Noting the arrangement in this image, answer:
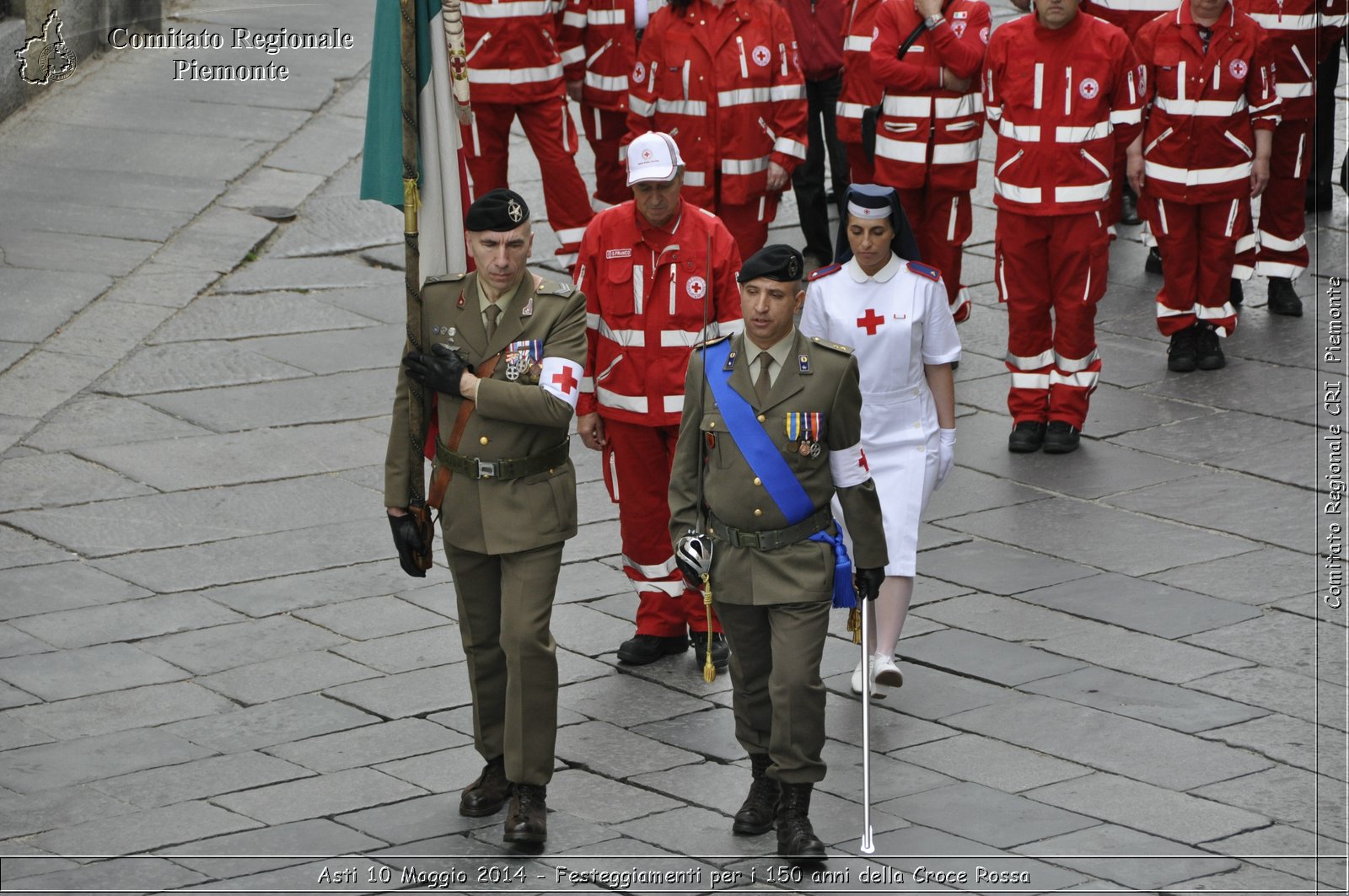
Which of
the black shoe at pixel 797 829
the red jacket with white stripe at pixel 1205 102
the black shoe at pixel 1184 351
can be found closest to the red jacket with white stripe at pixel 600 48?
the red jacket with white stripe at pixel 1205 102

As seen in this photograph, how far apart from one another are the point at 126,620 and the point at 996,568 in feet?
12.5

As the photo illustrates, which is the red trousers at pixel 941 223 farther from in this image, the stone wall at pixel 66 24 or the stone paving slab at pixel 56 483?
the stone wall at pixel 66 24

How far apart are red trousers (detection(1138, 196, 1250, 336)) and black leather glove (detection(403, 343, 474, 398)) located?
227 inches

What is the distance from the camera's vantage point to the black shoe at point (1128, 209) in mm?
13930

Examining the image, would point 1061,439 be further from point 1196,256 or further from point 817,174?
point 817,174

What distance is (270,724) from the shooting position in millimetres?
7484

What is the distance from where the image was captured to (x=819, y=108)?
42.6ft

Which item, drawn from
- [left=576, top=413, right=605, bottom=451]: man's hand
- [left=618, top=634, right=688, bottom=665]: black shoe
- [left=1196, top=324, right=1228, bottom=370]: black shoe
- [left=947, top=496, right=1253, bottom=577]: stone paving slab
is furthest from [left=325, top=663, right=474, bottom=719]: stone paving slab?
[left=1196, top=324, right=1228, bottom=370]: black shoe

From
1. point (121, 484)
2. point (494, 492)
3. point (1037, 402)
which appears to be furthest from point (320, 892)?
point (1037, 402)

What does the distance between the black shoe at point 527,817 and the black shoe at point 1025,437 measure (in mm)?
4411

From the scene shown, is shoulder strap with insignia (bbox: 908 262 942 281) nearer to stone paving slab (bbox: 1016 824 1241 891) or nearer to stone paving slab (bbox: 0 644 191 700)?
stone paving slab (bbox: 1016 824 1241 891)

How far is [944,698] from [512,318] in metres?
2.33

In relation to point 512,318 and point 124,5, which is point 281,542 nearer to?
point 512,318

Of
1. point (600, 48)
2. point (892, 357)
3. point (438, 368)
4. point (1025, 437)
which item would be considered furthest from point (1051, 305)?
point (438, 368)
